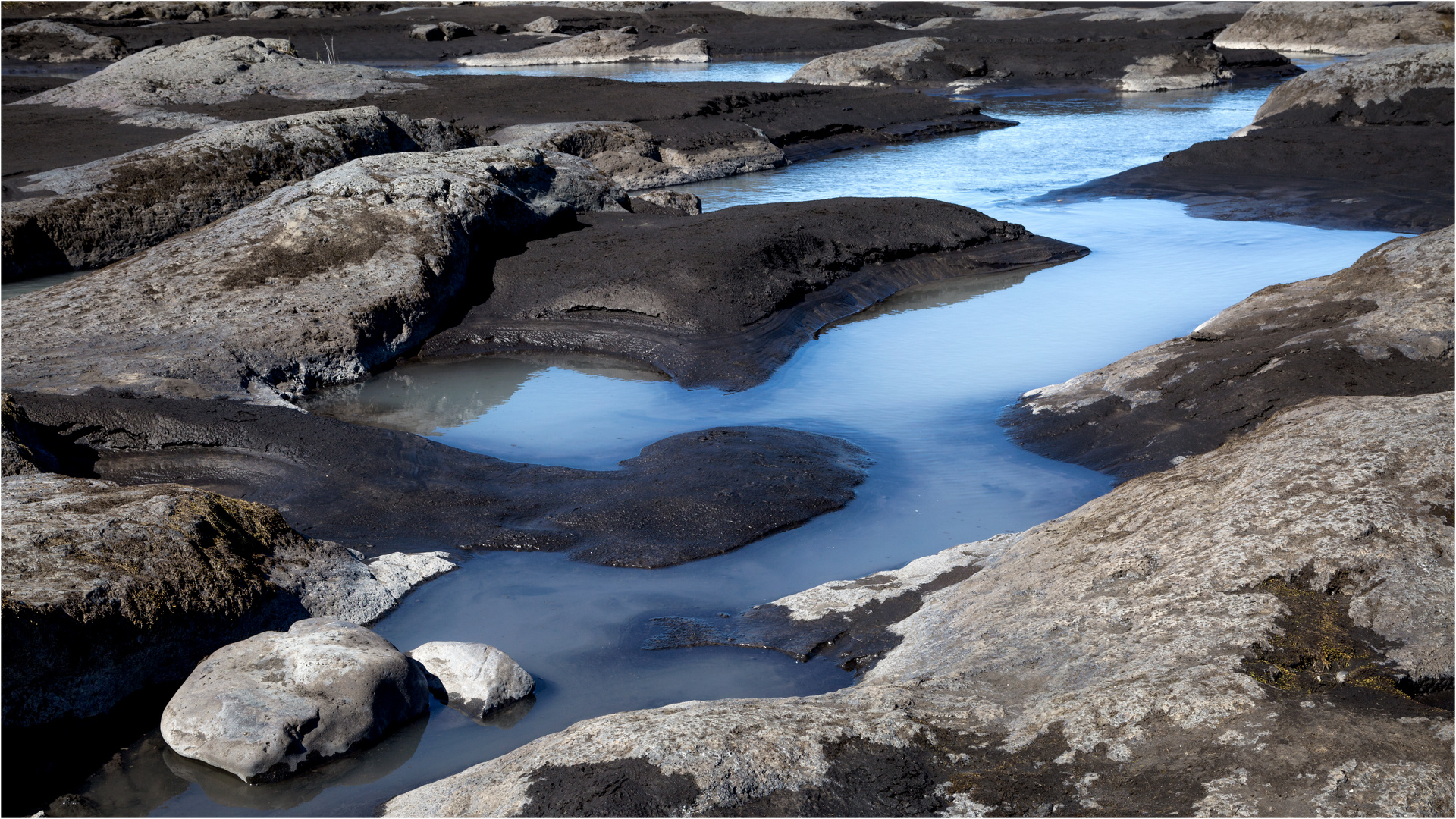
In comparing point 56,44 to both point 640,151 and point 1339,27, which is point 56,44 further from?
point 1339,27

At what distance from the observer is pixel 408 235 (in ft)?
28.3

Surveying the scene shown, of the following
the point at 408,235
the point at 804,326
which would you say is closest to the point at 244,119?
the point at 408,235

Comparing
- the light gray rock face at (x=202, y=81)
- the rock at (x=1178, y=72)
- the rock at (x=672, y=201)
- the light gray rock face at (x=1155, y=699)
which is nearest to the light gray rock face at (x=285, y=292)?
the rock at (x=672, y=201)

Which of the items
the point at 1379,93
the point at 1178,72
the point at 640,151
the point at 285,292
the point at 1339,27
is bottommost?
the point at 285,292

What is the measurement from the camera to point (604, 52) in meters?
32.9

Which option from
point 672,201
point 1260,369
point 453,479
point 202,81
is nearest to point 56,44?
point 202,81

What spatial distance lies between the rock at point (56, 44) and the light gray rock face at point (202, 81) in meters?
13.6

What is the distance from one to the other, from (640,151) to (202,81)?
737 centimetres

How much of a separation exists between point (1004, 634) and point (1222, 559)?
2.28ft

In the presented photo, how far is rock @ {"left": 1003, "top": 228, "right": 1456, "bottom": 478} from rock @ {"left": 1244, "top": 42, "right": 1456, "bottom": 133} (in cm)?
1013

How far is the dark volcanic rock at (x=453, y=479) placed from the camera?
5238 mm

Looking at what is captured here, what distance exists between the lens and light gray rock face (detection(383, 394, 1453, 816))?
8.05ft

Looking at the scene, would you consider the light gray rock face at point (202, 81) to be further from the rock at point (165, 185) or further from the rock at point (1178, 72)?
the rock at point (1178, 72)

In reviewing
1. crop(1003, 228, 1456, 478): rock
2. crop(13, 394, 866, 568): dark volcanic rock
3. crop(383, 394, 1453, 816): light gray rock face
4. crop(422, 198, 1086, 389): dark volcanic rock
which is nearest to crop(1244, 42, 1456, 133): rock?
crop(422, 198, 1086, 389): dark volcanic rock
